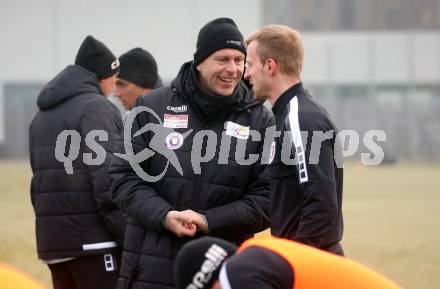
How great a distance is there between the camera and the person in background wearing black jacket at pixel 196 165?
4.67 metres

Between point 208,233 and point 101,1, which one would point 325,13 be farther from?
point 208,233

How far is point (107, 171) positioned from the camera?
5.39m

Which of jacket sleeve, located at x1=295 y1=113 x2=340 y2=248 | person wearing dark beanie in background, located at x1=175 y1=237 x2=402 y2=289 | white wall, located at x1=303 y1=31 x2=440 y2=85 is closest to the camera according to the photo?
person wearing dark beanie in background, located at x1=175 y1=237 x2=402 y2=289

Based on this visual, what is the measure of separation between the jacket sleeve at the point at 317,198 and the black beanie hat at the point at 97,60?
201 cm

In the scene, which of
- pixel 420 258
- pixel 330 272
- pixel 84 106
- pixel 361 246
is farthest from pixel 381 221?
pixel 330 272

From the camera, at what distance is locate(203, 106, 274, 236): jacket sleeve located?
4.64 meters

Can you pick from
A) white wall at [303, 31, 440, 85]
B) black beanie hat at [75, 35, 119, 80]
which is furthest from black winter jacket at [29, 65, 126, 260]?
white wall at [303, 31, 440, 85]

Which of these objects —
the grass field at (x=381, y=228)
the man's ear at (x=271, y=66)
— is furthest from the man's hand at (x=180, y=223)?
the grass field at (x=381, y=228)

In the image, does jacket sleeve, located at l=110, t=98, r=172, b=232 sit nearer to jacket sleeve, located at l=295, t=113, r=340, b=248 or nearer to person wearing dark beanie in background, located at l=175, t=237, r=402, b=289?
jacket sleeve, located at l=295, t=113, r=340, b=248

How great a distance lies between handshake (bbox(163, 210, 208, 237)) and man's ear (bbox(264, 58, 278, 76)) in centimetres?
77

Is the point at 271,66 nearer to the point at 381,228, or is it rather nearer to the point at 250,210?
the point at 250,210

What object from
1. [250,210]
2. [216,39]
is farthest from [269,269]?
[216,39]

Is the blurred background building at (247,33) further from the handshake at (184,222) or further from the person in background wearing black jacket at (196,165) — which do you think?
the handshake at (184,222)

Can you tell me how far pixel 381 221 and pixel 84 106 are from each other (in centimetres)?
1083
